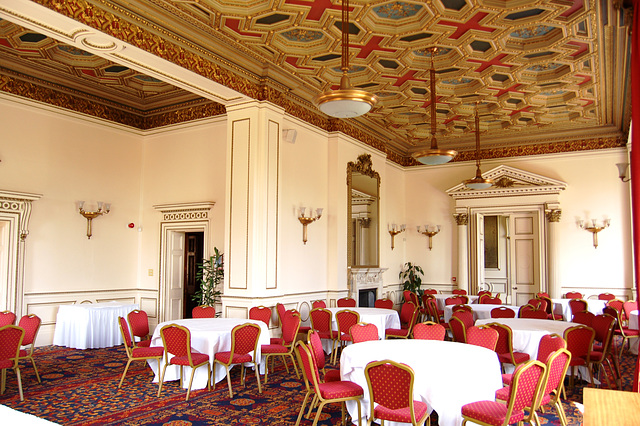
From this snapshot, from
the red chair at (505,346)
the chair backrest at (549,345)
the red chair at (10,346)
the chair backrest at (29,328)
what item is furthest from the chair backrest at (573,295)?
the red chair at (10,346)

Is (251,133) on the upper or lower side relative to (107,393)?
upper

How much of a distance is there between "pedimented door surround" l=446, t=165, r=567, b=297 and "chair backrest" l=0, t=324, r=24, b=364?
398 inches

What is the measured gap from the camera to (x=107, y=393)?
595 centimetres

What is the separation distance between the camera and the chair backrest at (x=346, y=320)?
7.21 m

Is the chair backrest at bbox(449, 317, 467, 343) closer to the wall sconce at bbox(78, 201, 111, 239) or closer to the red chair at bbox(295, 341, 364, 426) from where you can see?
the red chair at bbox(295, 341, 364, 426)

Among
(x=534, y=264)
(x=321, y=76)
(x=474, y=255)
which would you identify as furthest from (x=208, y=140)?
(x=534, y=264)

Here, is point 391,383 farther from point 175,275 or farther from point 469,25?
point 175,275

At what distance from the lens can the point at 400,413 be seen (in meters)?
4.02

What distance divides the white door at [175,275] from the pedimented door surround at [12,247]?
264 cm

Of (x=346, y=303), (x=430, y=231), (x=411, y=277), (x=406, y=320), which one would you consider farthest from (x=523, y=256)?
(x=346, y=303)

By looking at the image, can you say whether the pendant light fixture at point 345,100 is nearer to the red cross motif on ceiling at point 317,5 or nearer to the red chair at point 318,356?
the red cross motif on ceiling at point 317,5

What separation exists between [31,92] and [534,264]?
1134 cm

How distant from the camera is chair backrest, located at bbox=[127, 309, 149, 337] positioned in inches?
272

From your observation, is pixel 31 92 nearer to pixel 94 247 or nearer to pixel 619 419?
pixel 94 247
